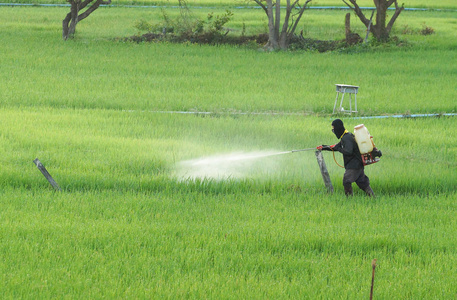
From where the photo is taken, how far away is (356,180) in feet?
24.4

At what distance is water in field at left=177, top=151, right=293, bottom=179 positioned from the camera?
8.35 metres

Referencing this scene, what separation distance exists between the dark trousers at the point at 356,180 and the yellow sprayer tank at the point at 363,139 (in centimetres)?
36

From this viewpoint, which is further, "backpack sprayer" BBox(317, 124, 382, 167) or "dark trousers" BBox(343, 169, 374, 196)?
"dark trousers" BBox(343, 169, 374, 196)

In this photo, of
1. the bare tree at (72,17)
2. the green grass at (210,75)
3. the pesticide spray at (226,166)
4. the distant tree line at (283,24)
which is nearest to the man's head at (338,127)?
the pesticide spray at (226,166)

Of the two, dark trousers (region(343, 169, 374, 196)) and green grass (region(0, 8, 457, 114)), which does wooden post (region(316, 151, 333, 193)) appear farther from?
green grass (region(0, 8, 457, 114))

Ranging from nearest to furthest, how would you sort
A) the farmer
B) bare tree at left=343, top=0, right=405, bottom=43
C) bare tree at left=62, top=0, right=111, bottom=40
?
the farmer < bare tree at left=343, top=0, right=405, bottom=43 < bare tree at left=62, top=0, right=111, bottom=40

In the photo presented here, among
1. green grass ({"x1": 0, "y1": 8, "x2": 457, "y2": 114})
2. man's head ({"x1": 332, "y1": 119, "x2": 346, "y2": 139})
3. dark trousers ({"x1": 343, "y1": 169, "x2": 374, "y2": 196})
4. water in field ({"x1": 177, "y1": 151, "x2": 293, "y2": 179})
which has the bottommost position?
green grass ({"x1": 0, "y1": 8, "x2": 457, "y2": 114})

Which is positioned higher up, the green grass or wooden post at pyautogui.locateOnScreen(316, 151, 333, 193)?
wooden post at pyautogui.locateOnScreen(316, 151, 333, 193)

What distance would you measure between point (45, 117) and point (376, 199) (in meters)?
6.41

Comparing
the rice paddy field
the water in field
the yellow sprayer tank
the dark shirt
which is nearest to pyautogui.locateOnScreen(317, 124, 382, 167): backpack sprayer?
the yellow sprayer tank

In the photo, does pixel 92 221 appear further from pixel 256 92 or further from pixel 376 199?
pixel 256 92

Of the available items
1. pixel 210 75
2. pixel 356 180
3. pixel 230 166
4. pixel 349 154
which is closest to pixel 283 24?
pixel 210 75

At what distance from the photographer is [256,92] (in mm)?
15031

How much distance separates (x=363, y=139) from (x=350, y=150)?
0.80ft
